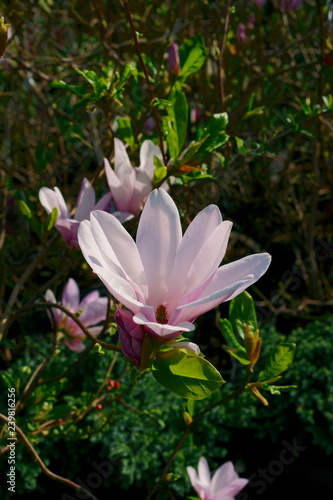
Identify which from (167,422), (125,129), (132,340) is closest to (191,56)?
(125,129)

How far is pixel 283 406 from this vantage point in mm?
1836

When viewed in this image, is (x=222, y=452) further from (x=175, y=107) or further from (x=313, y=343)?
(x=175, y=107)

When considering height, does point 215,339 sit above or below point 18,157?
below

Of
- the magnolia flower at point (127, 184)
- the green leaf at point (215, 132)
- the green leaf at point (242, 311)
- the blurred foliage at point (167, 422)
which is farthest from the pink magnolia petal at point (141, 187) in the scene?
the blurred foliage at point (167, 422)

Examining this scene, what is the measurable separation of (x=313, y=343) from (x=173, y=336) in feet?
5.38

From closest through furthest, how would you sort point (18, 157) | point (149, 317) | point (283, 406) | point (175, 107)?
point (149, 317) → point (175, 107) → point (283, 406) → point (18, 157)

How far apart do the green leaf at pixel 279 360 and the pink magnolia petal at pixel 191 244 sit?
0.22m

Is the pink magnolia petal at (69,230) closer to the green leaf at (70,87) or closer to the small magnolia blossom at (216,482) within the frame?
the green leaf at (70,87)

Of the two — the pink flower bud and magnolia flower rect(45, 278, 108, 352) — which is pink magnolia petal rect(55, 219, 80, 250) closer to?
magnolia flower rect(45, 278, 108, 352)

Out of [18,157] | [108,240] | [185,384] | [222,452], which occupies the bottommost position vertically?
[222,452]

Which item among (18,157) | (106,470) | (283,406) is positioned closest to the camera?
(106,470)

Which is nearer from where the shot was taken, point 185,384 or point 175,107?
point 185,384

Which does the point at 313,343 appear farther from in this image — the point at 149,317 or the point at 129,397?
the point at 149,317

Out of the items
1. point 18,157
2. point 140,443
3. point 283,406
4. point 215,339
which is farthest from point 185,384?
point 18,157
